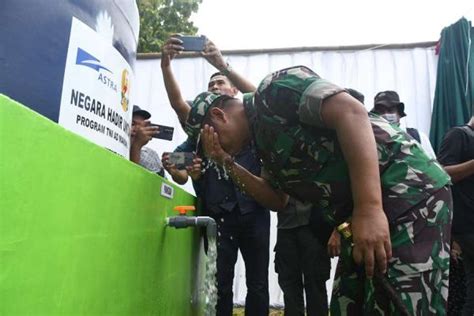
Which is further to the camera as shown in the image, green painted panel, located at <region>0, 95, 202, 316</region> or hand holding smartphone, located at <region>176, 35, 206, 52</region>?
hand holding smartphone, located at <region>176, 35, 206, 52</region>

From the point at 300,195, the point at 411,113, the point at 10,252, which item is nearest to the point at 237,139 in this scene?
the point at 300,195

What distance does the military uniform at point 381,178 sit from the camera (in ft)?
4.51

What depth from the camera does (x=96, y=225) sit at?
112cm

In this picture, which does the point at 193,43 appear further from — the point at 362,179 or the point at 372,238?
the point at 372,238

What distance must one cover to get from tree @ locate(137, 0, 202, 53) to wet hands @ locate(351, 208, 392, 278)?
1012 cm

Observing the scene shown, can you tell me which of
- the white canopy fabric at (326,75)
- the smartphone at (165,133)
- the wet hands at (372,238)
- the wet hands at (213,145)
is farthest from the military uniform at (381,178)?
the white canopy fabric at (326,75)

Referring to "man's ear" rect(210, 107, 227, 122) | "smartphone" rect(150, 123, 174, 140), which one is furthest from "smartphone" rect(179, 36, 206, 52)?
"man's ear" rect(210, 107, 227, 122)

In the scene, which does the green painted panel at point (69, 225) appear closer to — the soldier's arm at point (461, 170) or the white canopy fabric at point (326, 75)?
the soldier's arm at point (461, 170)

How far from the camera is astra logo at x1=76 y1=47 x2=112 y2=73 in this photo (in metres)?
1.31

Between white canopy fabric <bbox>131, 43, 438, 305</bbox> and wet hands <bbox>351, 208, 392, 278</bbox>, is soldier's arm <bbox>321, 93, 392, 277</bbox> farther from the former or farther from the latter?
white canopy fabric <bbox>131, 43, 438, 305</bbox>

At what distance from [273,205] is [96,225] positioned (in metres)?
1.07

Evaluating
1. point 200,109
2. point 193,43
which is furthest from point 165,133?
point 200,109

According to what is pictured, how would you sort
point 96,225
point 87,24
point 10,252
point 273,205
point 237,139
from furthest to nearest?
point 273,205
point 237,139
point 87,24
point 96,225
point 10,252

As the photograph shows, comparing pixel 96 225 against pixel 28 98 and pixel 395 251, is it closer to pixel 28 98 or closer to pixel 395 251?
pixel 28 98
